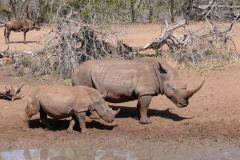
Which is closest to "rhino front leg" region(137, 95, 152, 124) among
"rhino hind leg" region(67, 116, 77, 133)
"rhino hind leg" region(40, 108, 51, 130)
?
"rhino hind leg" region(67, 116, 77, 133)

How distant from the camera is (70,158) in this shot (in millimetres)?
8469

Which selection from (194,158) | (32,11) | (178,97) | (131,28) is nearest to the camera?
(194,158)

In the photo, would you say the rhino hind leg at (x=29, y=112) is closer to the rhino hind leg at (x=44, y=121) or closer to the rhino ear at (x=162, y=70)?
the rhino hind leg at (x=44, y=121)

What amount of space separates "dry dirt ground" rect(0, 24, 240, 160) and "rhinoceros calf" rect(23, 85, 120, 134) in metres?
0.39

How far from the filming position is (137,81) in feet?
32.3

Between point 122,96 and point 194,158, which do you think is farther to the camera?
point 122,96

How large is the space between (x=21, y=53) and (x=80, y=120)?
6373mm

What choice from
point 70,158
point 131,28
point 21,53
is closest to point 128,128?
point 70,158

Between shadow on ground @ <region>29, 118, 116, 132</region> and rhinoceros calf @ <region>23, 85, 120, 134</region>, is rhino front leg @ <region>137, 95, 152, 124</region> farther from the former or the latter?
rhinoceros calf @ <region>23, 85, 120, 134</region>

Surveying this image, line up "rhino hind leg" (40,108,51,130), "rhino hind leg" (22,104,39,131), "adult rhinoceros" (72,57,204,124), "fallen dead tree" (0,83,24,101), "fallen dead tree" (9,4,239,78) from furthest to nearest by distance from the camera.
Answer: "fallen dead tree" (9,4,239,78) < "fallen dead tree" (0,83,24,101) < "adult rhinoceros" (72,57,204,124) < "rhino hind leg" (40,108,51,130) < "rhino hind leg" (22,104,39,131)

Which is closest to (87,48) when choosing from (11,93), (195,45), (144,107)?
(11,93)

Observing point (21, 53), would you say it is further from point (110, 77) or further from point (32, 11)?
point (32, 11)

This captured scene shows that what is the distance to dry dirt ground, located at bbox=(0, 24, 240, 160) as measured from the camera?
28.2ft

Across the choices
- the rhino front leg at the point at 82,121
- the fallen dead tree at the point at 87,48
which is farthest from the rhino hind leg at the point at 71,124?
the fallen dead tree at the point at 87,48
